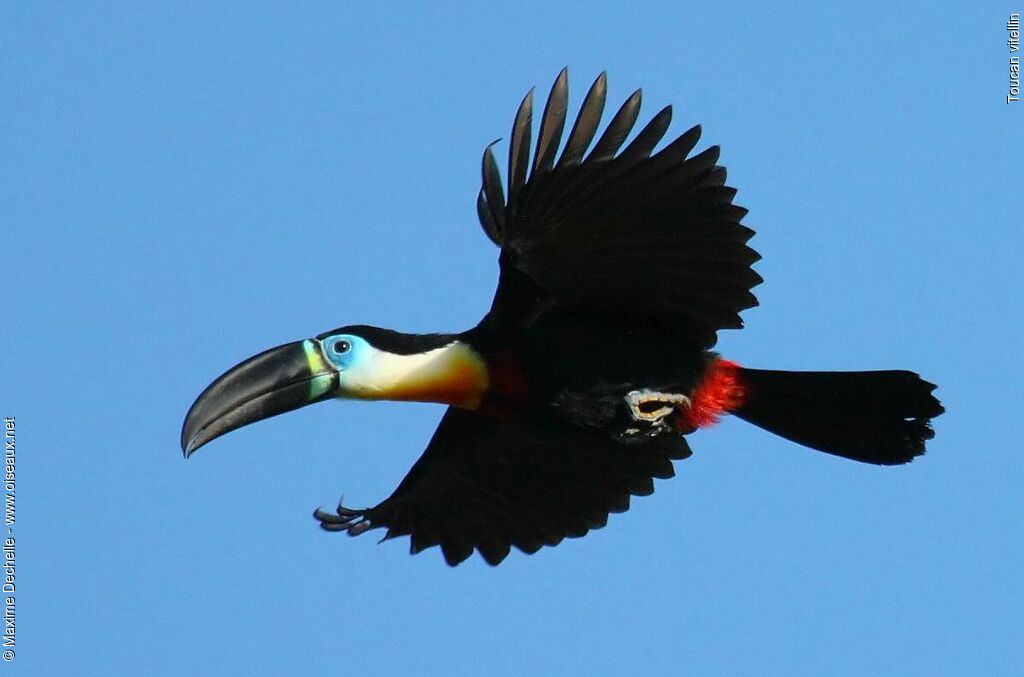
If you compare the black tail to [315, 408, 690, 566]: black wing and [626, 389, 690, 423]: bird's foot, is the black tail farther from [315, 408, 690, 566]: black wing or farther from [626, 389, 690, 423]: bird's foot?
[315, 408, 690, 566]: black wing

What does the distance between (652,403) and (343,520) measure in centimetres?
185

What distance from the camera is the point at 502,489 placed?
9547mm

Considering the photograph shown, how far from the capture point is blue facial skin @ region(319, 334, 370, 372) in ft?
28.8

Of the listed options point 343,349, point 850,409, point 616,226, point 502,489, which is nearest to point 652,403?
point 616,226

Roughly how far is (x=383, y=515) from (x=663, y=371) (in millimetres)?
1807

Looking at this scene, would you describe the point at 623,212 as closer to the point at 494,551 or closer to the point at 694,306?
the point at 694,306

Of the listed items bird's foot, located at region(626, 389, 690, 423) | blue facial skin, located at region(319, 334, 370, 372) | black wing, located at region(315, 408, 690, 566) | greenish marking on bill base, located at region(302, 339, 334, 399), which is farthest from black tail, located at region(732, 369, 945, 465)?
greenish marking on bill base, located at region(302, 339, 334, 399)

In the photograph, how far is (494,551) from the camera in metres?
9.53

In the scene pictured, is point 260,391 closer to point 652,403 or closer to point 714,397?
point 652,403

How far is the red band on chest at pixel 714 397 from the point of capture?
28.9ft

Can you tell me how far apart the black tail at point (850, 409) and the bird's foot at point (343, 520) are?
2.09 m

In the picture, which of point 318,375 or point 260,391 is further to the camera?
point 318,375

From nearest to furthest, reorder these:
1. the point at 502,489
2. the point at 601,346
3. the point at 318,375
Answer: the point at 601,346
the point at 318,375
the point at 502,489

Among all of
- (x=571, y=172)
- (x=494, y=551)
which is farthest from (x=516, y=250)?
(x=494, y=551)
